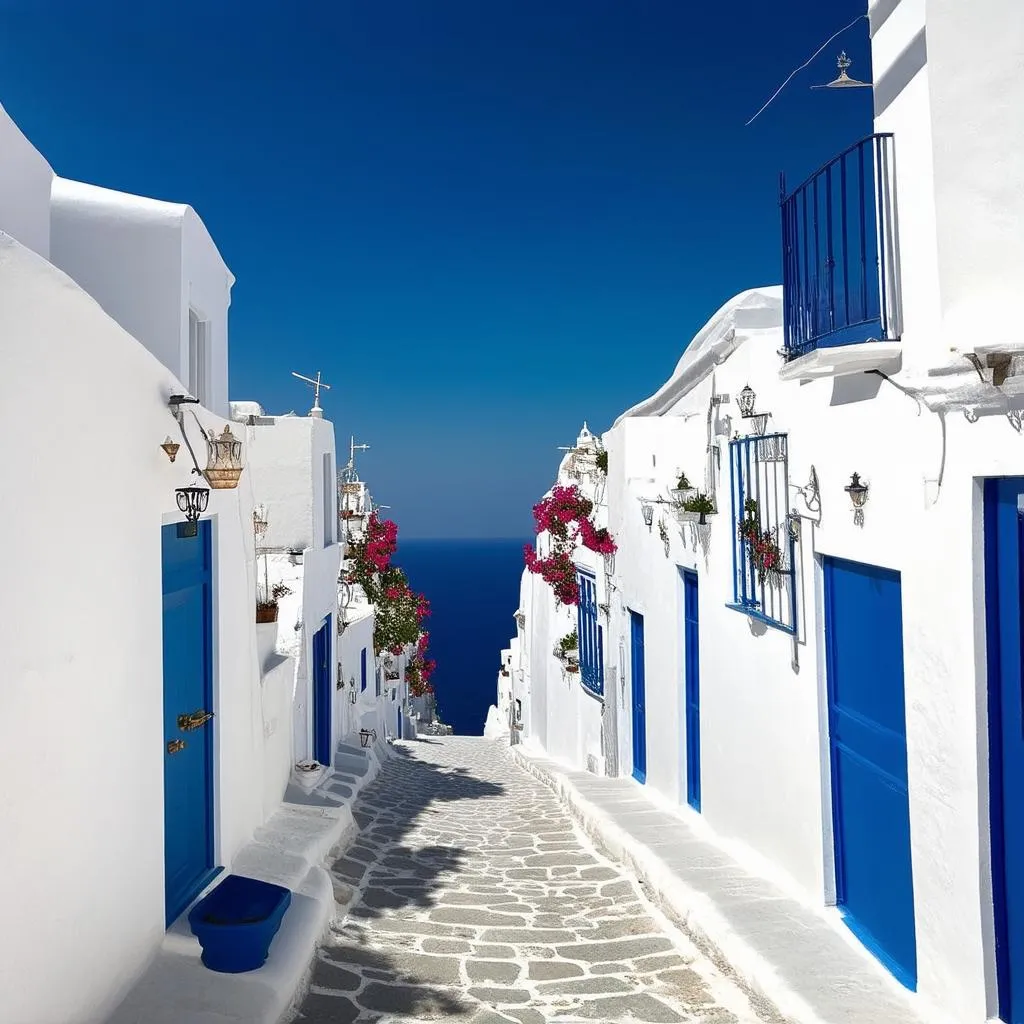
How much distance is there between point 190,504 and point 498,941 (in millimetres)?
3196

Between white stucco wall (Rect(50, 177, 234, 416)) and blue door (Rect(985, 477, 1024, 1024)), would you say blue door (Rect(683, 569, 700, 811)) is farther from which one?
white stucco wall (Rect(50, 177, 234, 416))

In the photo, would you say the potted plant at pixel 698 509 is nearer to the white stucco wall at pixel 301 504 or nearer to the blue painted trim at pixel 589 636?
the white stucco wall at pixel 301 504

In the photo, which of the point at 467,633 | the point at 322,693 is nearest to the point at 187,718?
the point at 322,693

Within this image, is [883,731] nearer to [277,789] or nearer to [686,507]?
[686,507]

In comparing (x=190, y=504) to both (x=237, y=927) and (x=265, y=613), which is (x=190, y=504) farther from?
(x=265, y=613)

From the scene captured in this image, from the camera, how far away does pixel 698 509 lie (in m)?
7.86

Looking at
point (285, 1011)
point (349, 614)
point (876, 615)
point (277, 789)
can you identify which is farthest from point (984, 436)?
point (349, 614)

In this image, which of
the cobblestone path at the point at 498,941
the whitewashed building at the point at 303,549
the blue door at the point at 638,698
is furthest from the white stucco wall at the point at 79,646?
the blue door at the point at 638,698

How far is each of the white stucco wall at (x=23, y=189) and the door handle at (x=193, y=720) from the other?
3417 mm

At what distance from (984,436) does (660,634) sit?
6.06 metres

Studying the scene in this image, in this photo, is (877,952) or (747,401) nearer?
(877,952)

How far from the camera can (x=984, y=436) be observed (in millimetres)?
3658

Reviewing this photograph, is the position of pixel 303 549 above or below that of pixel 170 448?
below

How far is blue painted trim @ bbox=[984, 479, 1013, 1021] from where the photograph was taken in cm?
367
